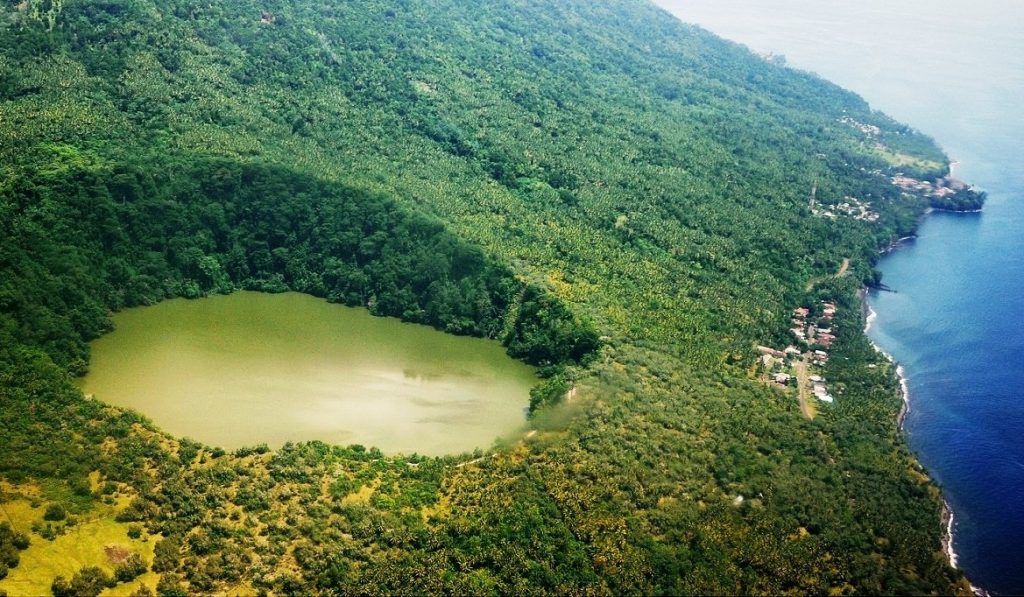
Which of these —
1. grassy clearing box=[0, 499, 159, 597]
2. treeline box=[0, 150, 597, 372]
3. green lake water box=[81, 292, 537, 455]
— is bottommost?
grassy clearing box=[0, 499, 159, 597]

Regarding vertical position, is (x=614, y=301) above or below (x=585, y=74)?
below

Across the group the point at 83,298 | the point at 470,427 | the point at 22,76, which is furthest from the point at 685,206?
the point at 22,76

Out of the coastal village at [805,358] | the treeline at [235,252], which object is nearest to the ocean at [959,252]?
the coastal village at [805,358]

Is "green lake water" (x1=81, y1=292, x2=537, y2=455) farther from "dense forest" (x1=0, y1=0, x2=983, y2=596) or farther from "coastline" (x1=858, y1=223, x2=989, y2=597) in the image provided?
"coastline" (x1=858, y1=223, x2=989, y2=597)

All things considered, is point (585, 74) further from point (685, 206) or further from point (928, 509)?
point (928, 509)

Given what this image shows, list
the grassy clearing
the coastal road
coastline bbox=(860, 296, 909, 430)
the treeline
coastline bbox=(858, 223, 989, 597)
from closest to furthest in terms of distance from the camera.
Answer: the grassy clearing → coastline bbox=(858, 223, 989, 597) → the coastal road → the treeline → coastline bbox=(860, 296, 909, 430)

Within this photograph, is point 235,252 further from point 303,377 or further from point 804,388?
point 804,388

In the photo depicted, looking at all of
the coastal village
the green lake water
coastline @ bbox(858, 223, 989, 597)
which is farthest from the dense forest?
the green lake water
